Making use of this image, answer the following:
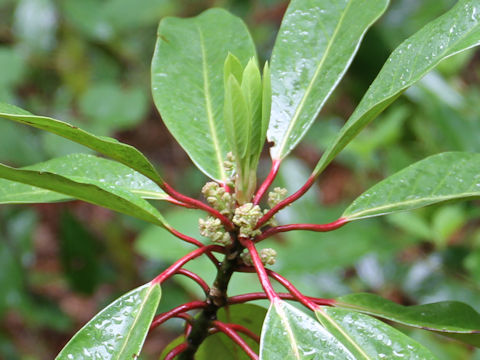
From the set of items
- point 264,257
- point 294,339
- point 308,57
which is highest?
point 308,57

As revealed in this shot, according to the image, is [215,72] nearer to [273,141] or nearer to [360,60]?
[273,141]

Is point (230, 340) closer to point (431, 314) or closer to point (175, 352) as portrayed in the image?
point (175, 352)

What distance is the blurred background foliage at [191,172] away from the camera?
5.48ft

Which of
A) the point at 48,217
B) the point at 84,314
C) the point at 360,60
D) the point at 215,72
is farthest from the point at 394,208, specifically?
the point at 48,217

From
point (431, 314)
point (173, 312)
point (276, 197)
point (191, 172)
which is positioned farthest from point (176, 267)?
point (191, 172)

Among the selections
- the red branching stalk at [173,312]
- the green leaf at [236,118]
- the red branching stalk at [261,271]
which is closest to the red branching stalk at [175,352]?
the red branching stalk at [173,312]

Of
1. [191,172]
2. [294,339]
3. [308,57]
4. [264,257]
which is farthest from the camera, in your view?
[191,172]

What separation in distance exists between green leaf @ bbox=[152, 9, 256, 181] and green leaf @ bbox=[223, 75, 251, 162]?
0.12 m

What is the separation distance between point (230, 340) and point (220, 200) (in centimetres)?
23

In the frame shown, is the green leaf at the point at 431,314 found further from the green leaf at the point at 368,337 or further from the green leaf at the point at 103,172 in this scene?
the green leaf at the point at 103,172

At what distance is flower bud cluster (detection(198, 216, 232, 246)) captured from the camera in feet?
2.33

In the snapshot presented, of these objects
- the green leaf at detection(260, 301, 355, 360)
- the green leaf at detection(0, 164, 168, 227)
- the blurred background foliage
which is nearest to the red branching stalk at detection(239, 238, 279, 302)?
the green leaf at detection(260, 301, 355, 360)

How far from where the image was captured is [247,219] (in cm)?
70

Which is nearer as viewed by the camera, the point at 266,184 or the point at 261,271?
the point at 261,271
